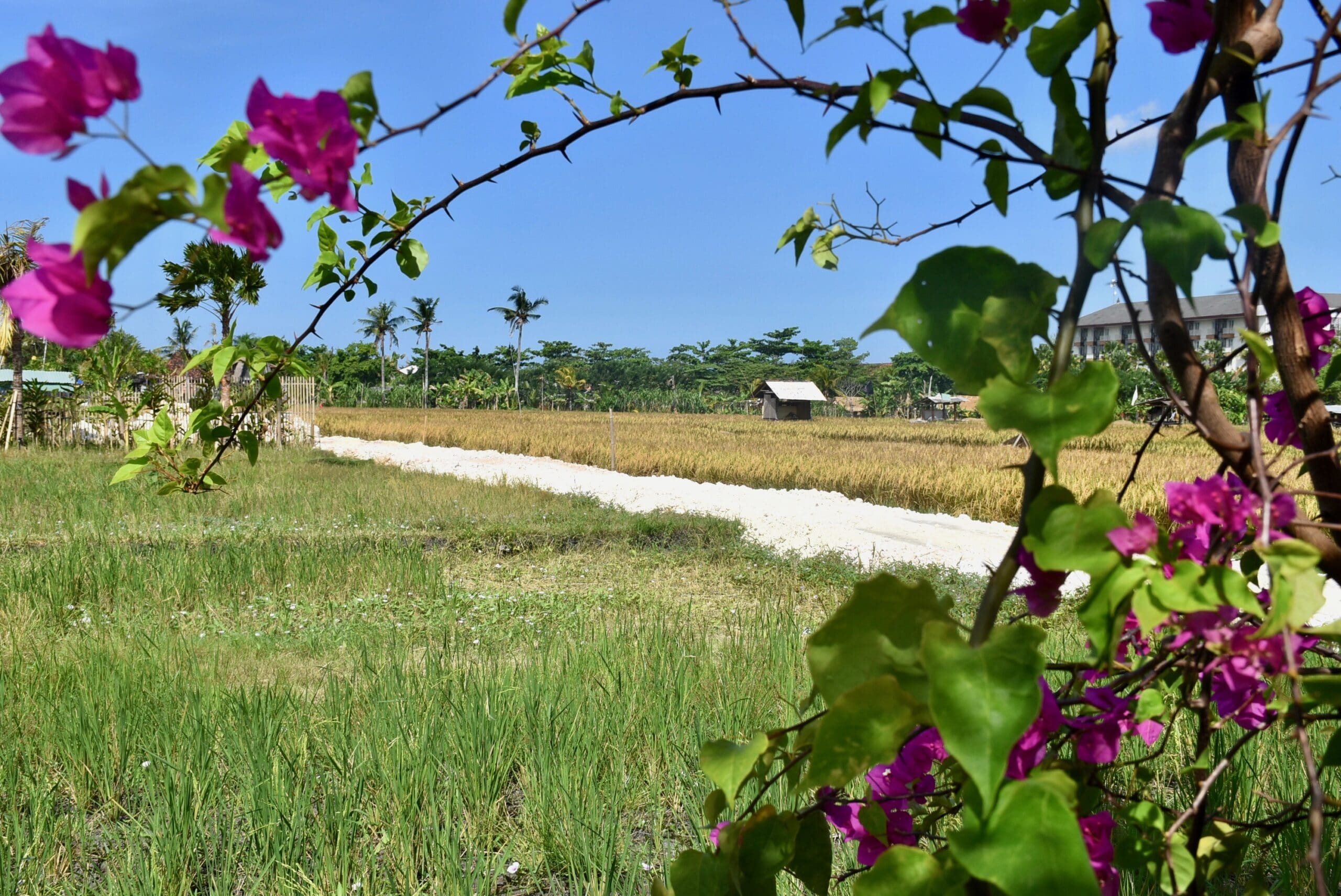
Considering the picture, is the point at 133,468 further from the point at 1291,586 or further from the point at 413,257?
the point at 1291,586

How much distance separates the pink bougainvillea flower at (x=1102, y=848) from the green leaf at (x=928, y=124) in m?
0.36

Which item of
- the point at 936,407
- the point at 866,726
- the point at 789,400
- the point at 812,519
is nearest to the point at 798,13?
the point at 866,726

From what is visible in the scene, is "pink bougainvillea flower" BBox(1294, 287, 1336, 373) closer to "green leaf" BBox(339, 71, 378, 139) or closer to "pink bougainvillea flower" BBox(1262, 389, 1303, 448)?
"pink bougainvillea flower" BBox(1262, 389, 1303, 448)

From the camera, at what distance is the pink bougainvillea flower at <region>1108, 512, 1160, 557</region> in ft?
1.24

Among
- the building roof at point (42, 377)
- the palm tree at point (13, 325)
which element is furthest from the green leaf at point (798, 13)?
the building roof at point (42, 377)

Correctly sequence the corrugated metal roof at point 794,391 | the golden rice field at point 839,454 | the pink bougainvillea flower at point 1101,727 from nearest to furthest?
the pink bougainvillea flower at point 1101,727
the golden rice field at point 839,454
the corrugated metal roof at point 794,391

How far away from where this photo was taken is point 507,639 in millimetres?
3555

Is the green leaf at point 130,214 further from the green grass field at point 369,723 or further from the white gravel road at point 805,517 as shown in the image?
the white gravel road at point 805,517

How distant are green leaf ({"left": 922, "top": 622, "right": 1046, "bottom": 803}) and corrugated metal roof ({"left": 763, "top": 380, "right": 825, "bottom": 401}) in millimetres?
41632

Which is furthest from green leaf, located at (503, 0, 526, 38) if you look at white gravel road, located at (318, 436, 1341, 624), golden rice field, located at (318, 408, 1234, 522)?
white gravel road, located at (318, 436, 1341, 624)

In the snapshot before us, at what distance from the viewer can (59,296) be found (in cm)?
35

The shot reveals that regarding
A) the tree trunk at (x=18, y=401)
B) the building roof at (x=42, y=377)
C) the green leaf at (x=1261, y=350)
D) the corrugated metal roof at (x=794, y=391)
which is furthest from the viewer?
the corrugated metal roof at (x=794, y=391)

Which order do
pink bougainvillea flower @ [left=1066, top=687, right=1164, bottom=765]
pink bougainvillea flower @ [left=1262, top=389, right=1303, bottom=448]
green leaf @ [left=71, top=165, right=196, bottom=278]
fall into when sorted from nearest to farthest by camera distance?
green leaf @ [left=71, top=165, right=196, bottom=278] < pink bougainvillea flower @ [left=1066, top=687, right=1164, bottom=765] < pink bougainvillea flower @ [left=1262, top=389, right=1303, bottom=448]

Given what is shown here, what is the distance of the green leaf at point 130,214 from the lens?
312 mm
